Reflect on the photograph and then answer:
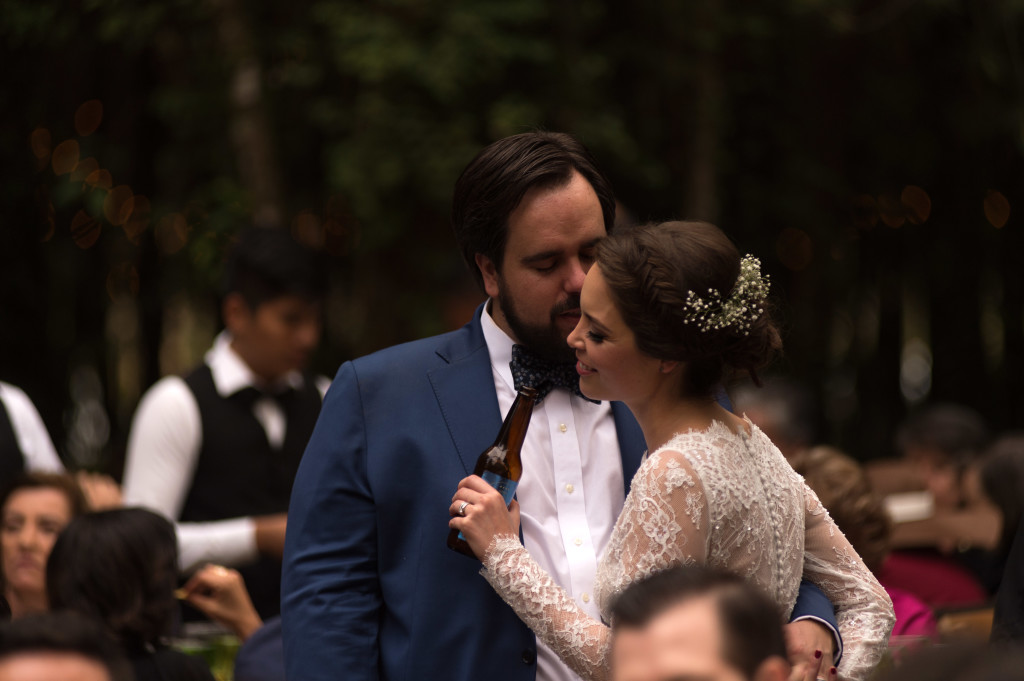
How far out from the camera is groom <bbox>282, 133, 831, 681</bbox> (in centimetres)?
261

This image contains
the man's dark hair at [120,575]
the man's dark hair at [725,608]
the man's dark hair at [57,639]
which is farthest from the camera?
the man's dark hair at [120,575]

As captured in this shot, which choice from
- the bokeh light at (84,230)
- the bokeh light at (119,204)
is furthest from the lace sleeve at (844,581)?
the bokeh light at (84,230)

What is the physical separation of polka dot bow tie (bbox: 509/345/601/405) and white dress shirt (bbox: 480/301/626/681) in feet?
0.16

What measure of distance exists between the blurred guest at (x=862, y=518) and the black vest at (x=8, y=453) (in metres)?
3.03

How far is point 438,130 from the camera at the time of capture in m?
6.48

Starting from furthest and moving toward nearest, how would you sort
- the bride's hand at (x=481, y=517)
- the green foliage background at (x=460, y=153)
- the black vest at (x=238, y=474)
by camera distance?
the green foliage background at (x=460, y=153) < the black vest at (x=238, y=474) < the bride's hand at (x=481, y=517)

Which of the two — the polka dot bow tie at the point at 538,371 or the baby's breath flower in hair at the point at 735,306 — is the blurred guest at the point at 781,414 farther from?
the baby's breath flower in hair at the point at 735,306

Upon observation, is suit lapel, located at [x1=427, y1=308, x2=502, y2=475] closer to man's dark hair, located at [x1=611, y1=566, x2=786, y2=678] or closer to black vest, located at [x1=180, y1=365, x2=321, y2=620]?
man's dark hair, located at [x1=611, y1=566, x2=786, y2=678]

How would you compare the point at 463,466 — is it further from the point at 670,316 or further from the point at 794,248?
the point at 794,248

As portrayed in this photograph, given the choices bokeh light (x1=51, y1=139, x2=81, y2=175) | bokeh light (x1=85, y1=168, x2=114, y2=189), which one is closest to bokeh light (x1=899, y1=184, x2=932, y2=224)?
bokeh light (x1=85, y1=168, x2=114, y2=189)

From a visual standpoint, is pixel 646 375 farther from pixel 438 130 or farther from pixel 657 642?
pixel 438 130

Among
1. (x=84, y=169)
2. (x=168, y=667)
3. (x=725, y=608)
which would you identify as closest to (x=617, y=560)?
(x=725, y=608)

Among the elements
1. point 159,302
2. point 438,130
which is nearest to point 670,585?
point 438,130

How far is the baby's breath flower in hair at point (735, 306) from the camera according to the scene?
238cm
